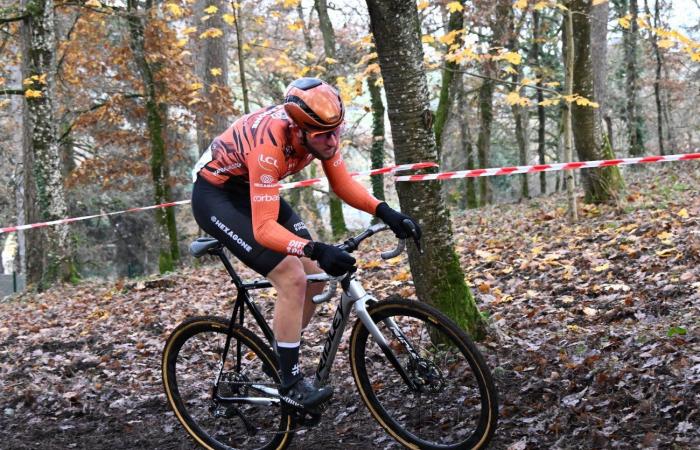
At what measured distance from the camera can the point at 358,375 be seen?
430 cm

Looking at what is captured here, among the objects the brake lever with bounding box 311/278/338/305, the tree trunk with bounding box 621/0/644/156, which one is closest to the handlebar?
the brake lever with bounding box 311/278/338/305

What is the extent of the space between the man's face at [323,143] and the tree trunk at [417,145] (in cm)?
122

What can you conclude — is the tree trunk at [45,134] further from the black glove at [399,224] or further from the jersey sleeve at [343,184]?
the black glove at [399,224]

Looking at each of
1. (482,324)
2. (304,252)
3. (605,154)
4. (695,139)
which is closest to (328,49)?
(605,154)

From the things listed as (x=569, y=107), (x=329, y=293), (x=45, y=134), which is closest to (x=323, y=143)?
(x=329, y=293)

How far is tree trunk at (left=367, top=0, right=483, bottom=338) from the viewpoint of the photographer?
5.14 metres

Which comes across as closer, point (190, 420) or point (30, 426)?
point (190, 420)

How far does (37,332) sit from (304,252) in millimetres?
6572

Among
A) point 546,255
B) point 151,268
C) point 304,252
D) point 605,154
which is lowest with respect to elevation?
point 151,268

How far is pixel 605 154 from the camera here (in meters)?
11.3

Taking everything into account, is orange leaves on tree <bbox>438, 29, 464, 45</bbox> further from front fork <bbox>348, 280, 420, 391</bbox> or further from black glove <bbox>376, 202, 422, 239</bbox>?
front fork <bbox>348, 280, 420, 391</bbox>

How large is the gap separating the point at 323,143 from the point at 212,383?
79.0 inches

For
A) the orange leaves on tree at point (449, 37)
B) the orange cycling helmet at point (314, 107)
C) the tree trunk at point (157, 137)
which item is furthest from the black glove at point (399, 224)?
the tree trunk at point (157, 137)

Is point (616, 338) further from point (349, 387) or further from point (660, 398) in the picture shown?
point (349, 387)
